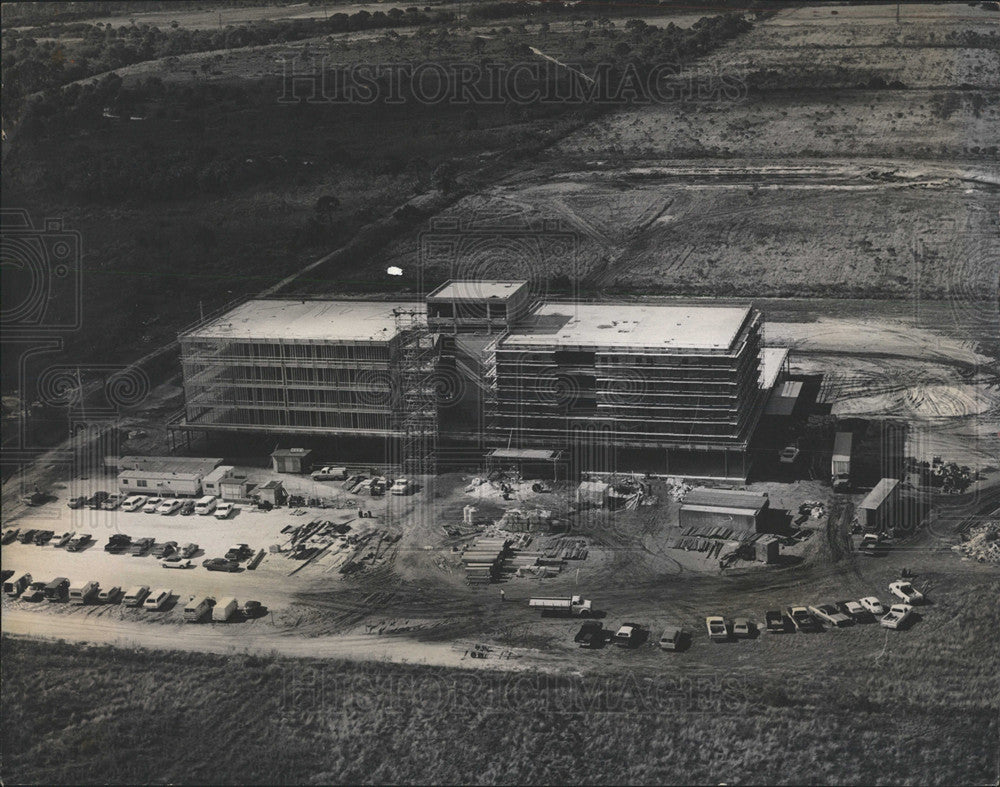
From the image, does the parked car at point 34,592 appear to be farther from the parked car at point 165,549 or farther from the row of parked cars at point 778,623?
the row of parked cars at point 778,623

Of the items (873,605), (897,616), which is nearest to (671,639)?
(873,605)

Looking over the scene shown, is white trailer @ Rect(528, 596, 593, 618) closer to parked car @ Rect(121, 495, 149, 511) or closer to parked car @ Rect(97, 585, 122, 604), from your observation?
parked car @ Rect(97, 585, 122, 604)

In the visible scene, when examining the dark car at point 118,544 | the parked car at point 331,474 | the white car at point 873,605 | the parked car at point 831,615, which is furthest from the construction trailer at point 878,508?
the dark car at point 118,544

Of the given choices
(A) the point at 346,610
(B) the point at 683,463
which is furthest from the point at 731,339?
(A) the point at 346,610

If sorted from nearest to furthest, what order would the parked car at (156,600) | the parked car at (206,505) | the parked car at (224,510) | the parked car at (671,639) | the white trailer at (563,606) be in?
1. the parked car at (671,639)
2. the white trailer at (563,606)
3. the parked car at (156,600)
4. the parked car at (224,510)
5. the parked car at (206,505)

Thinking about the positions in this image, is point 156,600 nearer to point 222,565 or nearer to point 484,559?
point 222,565
